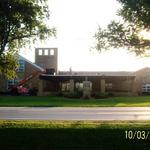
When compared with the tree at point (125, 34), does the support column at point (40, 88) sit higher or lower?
lower

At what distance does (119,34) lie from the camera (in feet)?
75.9

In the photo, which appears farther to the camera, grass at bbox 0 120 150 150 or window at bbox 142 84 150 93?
window at bbox 142 84 150 93

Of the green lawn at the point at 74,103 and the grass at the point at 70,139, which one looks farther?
the green lawn at the point at 74,103

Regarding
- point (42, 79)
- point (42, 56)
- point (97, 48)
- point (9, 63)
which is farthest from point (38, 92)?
point (97, 48)

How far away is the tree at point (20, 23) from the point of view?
2158 centimetres

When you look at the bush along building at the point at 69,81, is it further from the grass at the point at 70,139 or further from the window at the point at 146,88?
the grass at the point at 70,139

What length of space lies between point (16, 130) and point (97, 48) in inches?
322

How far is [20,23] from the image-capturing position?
899 inches

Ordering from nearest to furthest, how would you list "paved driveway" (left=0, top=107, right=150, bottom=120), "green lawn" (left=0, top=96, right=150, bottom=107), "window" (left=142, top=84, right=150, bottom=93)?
"paved driveway" (left=0, top=107, right=150, bottom=120)
"green lawn" (left=0, top=96, right=150, bottom=107)
"window" (left=142, top=84, right=150, bottom=93)

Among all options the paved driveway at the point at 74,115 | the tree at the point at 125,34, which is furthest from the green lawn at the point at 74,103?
the tree at the point at 125,34

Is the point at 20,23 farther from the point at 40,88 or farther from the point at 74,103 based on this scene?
the point at 40,88

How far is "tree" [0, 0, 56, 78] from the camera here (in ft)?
70.8

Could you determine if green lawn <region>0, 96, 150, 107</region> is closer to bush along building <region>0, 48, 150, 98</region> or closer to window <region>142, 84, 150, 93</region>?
bush along building <region>0, 48, 150, 98</region>

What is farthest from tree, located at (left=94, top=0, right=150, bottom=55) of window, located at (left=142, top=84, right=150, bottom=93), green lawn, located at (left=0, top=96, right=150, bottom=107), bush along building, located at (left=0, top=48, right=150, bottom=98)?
window, located at (left=142, top=84, right=150, bottom=93)
